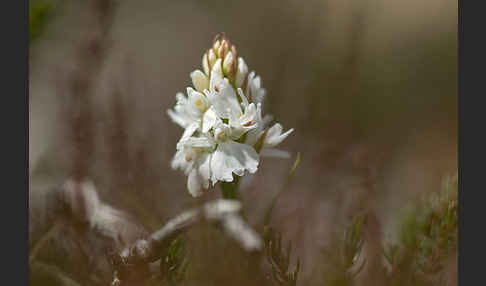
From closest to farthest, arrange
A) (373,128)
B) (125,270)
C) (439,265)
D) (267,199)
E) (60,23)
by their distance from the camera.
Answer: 1. (125,270)
2. (439,265)
3. (267,199)
4. (373,128)
5. (60,23)

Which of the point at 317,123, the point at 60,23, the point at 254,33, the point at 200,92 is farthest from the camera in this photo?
the point at 254,33

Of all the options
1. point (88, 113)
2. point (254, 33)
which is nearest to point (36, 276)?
point (88, 113)

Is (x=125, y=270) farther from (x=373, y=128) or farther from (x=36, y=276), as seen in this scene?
(x=373, y=128)

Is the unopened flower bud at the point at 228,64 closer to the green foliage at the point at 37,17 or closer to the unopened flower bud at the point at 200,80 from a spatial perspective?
Answer: the unopened flower bud at the point at 200,80

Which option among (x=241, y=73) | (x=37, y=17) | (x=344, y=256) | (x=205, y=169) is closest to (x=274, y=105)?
(x=241, y=73)

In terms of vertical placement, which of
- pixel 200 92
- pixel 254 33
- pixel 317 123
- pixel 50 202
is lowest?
pixel 50 202

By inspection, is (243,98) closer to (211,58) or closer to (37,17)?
(211,58)

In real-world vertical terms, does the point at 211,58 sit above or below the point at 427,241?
above
